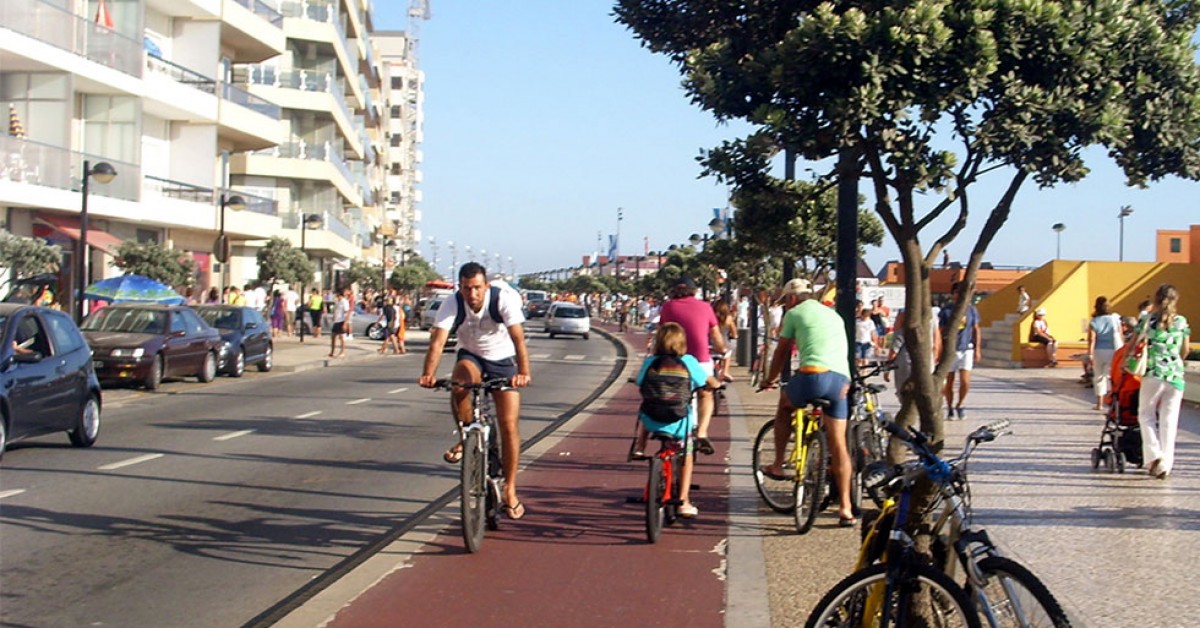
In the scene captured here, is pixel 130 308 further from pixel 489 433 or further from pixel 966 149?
pixel 966 149

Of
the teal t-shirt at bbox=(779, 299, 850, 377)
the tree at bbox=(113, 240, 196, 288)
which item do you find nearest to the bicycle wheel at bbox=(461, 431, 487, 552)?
the teal t-shirt at bbox=(779, 299, 850, 377)

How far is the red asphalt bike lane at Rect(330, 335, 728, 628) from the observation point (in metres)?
6.77

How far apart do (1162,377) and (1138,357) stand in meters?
0.26

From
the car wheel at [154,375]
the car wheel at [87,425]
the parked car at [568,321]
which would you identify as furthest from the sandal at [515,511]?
the parked car at [568,321]

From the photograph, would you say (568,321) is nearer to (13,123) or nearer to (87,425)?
(13,123)

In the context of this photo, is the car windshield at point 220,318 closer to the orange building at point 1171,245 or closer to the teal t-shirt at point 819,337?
the teal t-shirt at point 819,337

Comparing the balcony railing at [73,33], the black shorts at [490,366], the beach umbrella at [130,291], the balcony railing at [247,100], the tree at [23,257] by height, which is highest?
the balcony railing at [247,100]

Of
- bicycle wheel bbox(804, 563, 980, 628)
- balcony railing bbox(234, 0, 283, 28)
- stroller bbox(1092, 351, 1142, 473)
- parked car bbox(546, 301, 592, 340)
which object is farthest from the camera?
parked car bbox(546, 301, 592, 340)

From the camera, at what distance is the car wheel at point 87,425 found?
45.3 ft

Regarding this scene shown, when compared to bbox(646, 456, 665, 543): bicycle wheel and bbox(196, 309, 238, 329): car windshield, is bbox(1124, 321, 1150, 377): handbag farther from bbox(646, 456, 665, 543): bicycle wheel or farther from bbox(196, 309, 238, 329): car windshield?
bbox(196, 309, 238, 329): car windshield

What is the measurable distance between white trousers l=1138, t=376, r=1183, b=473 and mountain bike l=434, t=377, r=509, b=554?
5.81 meters

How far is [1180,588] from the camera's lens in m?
7.20

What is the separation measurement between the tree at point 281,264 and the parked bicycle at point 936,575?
42089mm

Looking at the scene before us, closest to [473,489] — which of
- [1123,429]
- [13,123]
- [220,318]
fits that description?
[1123,429]
